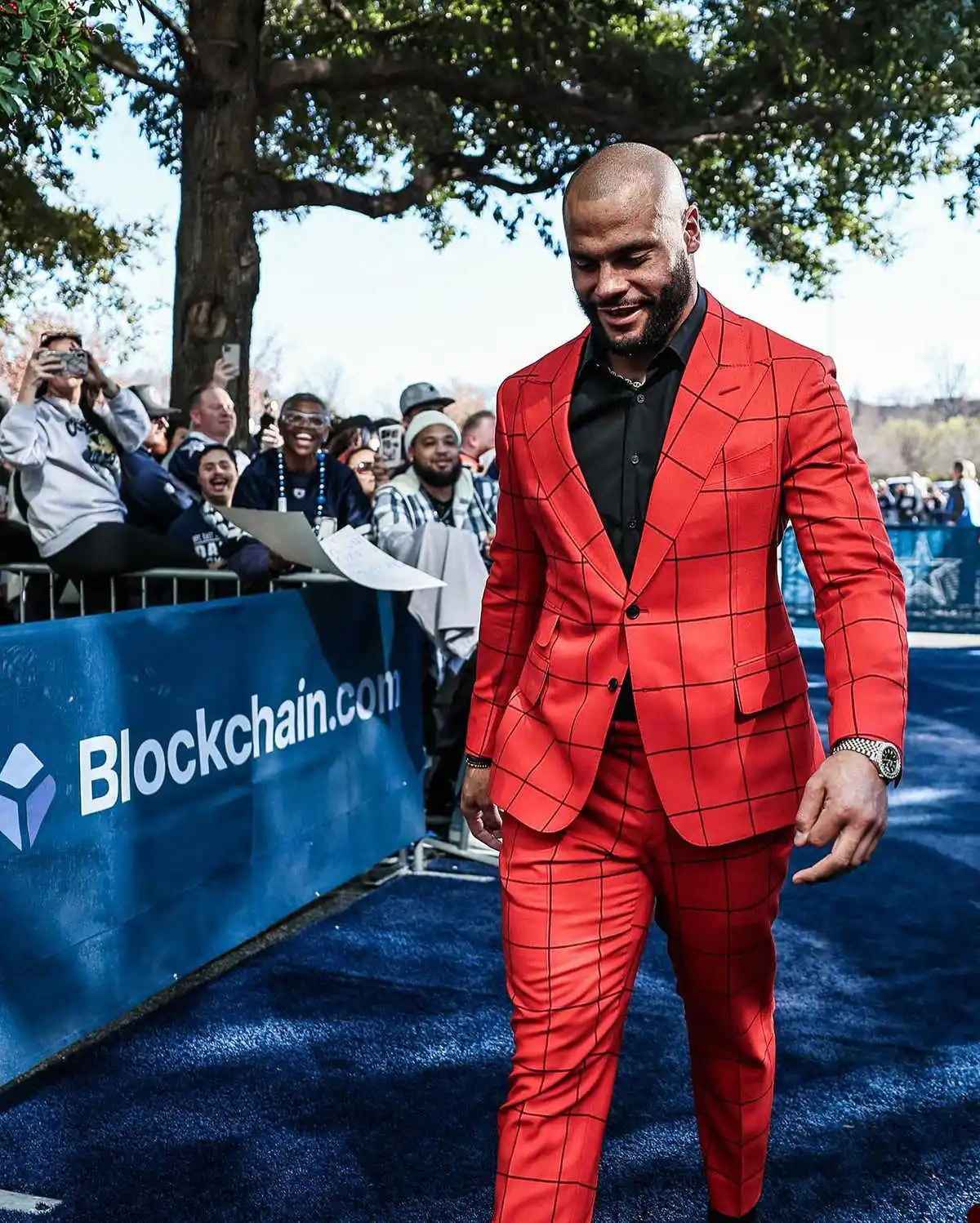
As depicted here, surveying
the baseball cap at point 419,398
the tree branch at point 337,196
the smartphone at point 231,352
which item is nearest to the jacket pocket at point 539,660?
the baseball cap at point 419,398

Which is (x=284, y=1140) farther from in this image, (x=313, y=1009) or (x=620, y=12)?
(x=620, y=12)

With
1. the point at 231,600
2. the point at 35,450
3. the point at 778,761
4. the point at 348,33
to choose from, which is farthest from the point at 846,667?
the point at 348,33

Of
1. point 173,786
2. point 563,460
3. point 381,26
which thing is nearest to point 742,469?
point 563,460

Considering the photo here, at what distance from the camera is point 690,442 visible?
2490 mm

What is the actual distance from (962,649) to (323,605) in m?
12.4

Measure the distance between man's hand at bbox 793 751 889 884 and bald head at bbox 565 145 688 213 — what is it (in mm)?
973

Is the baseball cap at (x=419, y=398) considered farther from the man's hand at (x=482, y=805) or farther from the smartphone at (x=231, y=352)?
the smartphone at (x=231, y=352)

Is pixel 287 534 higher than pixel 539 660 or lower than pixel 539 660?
higher

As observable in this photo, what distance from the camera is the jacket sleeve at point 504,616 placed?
279cm

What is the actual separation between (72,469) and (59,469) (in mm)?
60

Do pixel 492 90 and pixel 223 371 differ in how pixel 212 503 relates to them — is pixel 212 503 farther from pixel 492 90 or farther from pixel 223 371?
pixel 492 90

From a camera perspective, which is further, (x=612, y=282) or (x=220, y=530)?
(x=220, y=530)

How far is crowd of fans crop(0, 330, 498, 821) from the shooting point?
6.25 m

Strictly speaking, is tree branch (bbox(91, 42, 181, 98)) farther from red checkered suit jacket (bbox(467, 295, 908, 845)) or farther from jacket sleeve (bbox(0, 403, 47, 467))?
red checkered suit jacket (bbox(467, 295, 908, 845))
